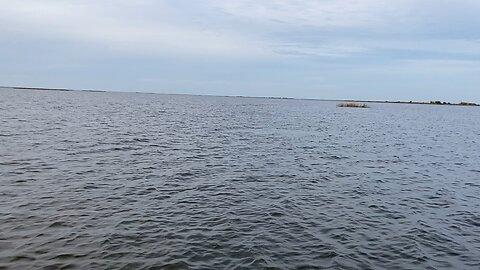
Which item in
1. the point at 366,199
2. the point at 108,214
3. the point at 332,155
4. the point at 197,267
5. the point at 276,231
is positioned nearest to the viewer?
the point at 197,267

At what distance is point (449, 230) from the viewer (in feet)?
43.5

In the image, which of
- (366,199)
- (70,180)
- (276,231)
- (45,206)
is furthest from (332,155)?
(45,206)

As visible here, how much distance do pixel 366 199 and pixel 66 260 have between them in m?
13.2

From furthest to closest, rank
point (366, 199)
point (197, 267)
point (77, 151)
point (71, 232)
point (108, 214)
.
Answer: point (77, 151) → point (366, 199) → point (108, 214) → point (71, 232) → point (197, 267)

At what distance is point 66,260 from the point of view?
970 centimetres

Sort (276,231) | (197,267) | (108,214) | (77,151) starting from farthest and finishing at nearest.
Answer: (77,151)
(108,214)
(276,231)
(197,267)

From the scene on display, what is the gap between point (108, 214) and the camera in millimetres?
13305

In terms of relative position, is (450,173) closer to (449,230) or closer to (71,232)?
(449,230)

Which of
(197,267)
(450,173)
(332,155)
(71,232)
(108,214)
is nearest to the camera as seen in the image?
(197,267)

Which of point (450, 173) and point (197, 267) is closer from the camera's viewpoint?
point (197, 267)

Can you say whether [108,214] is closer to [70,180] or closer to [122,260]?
[122,260]

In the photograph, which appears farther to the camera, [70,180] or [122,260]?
[70,180]

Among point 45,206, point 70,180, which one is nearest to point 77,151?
point 70,180

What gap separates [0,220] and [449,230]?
16609 mm
